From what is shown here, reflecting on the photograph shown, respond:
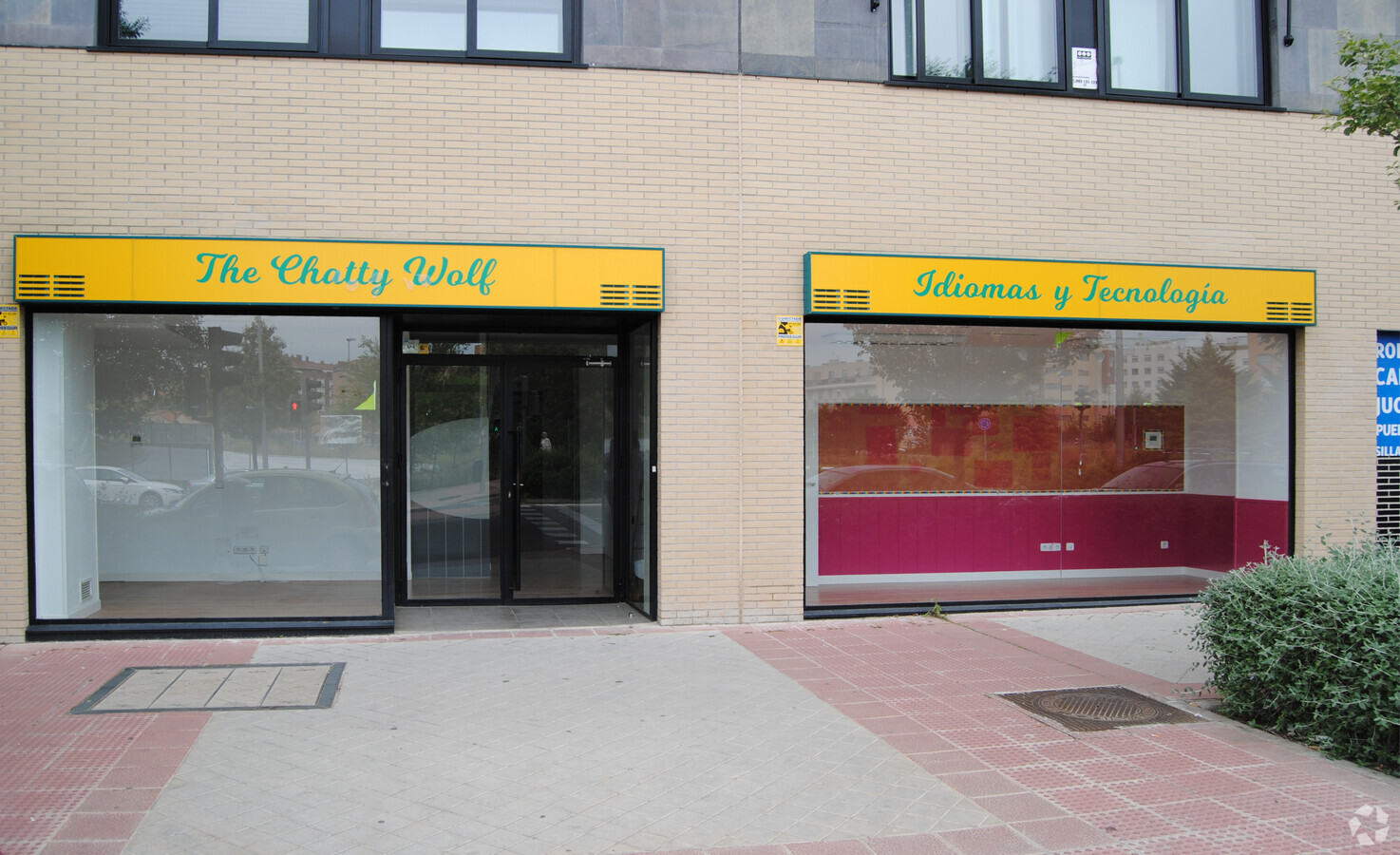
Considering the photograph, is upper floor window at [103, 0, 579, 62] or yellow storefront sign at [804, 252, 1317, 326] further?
yellow storefront sign at [804, 252, 1317, 326]

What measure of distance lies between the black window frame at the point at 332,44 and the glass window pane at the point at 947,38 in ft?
10.9

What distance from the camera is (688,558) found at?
8.43 meters

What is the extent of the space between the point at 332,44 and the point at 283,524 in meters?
4.08

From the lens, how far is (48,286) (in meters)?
7.53

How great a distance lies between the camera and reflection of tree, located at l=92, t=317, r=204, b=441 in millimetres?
8125

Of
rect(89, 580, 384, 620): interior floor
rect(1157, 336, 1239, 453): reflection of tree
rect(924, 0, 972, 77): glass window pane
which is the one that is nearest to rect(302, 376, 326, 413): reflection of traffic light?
rect(89, 580, 384, 620): interior floor

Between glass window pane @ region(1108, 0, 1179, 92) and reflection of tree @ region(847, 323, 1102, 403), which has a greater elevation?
glass window pane @ region(1108, 0, 1179, 92)

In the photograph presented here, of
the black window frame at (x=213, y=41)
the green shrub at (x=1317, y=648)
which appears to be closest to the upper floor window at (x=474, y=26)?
the black window frame at (x=213, y=41)

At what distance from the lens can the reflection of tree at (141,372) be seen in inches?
320

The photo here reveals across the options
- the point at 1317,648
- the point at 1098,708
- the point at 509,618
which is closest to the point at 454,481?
the point at 509,618

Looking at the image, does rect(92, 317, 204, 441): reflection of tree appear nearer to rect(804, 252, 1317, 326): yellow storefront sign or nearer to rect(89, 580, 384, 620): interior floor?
rect(89, 580, 384, 620): interior floor

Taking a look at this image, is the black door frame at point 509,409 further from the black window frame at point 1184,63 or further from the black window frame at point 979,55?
the black window frame at point 1184,63

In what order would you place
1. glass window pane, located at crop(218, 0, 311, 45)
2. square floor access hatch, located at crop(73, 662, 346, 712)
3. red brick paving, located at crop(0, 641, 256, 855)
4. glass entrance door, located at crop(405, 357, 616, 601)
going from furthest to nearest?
glass entrance door, located at crop(405, 357, 616, 601) < glass window pane, located at crop(218, 0, 311, 45) < square floor access hatch, located at crop(73, 662, 346, 712) < red brick paving, located at crop(0, 641, 256, 855)

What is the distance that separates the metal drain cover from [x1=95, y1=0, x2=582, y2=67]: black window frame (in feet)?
20.3
